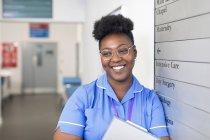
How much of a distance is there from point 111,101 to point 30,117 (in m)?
5.21

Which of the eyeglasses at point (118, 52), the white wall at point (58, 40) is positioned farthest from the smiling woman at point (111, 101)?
the white wall at point (58, 40)

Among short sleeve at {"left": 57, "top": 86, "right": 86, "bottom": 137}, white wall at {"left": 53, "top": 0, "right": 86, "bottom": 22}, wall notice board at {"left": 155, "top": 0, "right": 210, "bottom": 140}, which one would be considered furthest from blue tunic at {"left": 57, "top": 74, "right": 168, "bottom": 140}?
white wall at {"left": 53, "top": 0, "right": 86, "bottom": 22}

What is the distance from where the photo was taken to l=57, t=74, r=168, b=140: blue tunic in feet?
4.56

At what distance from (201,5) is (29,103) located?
7.48m

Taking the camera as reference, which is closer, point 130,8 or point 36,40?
point 130,8

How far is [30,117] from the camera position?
20.8 ft

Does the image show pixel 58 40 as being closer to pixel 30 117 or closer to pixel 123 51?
pixel 30 117

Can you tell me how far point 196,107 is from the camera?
3.94 feet

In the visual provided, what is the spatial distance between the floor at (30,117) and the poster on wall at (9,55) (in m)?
1.10

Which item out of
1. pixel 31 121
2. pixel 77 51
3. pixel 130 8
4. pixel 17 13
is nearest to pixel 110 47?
pixel 130 8

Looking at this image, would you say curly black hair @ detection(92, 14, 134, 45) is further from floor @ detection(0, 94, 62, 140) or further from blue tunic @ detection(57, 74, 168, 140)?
floor @ detection(0, 94, 62, 140)

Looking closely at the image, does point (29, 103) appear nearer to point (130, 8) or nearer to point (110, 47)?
point (130, 8)

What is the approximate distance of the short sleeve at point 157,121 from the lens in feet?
4.63

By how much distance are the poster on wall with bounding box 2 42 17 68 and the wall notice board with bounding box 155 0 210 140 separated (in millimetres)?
8478
